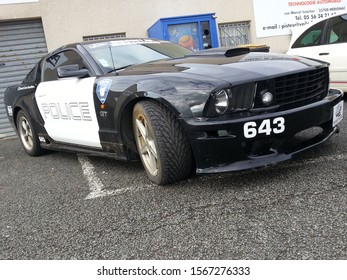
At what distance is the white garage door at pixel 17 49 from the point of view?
27.9 ft

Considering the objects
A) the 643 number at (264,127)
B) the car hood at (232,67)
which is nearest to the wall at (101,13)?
the car hood at (232,67)

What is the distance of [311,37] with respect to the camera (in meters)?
5.89

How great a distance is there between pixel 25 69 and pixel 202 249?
797 cm

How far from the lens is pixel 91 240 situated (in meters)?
2.31

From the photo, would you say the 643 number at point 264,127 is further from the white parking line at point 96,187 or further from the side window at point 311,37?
the side window at point 311,37

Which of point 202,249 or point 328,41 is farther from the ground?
point 328,41

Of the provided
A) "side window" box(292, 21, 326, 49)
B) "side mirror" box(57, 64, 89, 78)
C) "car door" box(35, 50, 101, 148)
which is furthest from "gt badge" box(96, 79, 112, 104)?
"side window" box(292, 21, 326, 49)

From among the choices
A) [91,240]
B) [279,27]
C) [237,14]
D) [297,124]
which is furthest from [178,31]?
[91,240]

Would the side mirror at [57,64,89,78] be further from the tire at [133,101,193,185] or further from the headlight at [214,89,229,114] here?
the headlight at [214,89,229,114]

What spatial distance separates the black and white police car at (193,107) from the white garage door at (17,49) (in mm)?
5444

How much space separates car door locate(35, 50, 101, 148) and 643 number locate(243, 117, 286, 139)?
152cm

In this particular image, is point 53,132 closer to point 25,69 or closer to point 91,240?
point 91,240

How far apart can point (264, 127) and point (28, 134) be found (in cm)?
358

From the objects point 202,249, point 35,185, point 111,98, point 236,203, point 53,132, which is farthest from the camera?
point 53,132
